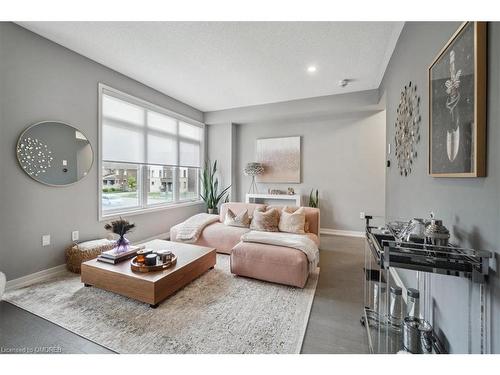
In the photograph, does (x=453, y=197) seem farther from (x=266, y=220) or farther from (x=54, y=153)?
(x=54, y=153)

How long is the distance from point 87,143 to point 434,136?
3.74 metres

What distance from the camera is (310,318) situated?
5.84 feet

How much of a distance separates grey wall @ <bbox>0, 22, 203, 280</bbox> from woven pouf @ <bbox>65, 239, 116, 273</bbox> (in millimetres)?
146

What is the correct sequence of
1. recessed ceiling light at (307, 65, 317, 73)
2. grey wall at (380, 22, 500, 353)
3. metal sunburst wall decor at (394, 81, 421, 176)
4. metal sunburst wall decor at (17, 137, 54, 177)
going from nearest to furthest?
grey wall at (380, 22, 500, 353) → metal sunburst wall decor at (394, 81, 421, 176) → metal sunburst wall decor at (17, 137, 54, 177) → recessed ceiling light at (307, 65, 317, 73)

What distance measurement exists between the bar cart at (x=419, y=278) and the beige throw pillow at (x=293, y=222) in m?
1.20

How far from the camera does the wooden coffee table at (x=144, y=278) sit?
1873 millimetres

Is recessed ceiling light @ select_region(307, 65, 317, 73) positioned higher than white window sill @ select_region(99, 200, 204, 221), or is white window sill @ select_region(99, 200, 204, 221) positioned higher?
recessed ceiling light @ select_region(307, 65, 317, 73)

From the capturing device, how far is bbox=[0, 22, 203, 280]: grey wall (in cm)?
220

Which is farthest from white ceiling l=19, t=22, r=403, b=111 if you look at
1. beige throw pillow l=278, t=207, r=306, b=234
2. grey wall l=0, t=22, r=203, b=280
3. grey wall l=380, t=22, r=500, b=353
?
beige throw pillow l=278, t=207, r=306, b=234

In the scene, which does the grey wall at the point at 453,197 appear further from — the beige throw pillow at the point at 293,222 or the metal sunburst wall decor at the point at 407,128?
the beige throw pillow at the point at 293,222

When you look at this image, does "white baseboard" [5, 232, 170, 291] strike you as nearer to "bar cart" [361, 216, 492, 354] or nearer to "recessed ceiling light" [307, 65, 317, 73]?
"bar cart" [361, 216, 492, 354]

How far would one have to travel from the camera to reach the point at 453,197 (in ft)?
4.14

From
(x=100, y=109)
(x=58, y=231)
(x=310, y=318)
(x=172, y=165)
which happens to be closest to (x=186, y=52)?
(x=100, y=109)
